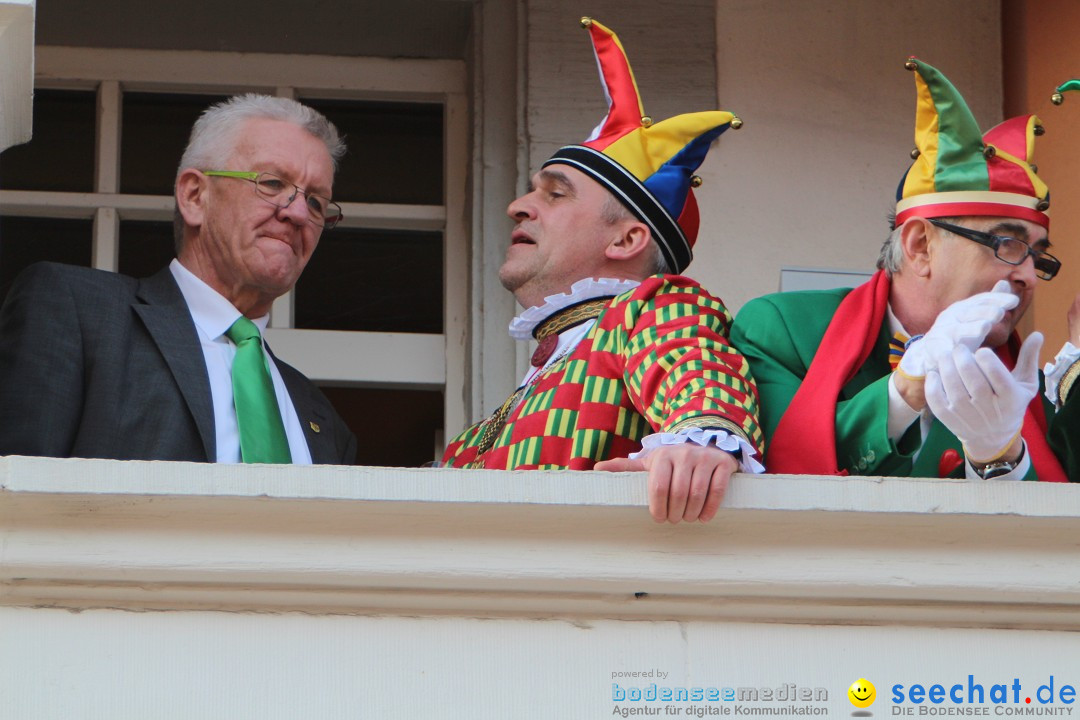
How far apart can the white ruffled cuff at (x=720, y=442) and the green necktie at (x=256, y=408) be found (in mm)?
832

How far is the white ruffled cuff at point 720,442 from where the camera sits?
2.79 metres

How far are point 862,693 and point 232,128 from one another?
1949mm

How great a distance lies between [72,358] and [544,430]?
818 mm

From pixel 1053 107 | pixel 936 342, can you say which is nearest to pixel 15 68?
pixel 936 342

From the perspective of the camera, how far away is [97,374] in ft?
11.0

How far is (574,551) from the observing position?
272cm

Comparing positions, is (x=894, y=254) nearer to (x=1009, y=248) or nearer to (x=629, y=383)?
(x=1009, y=248)

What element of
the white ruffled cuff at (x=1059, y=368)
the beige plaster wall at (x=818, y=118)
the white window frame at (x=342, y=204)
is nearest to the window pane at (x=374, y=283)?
the white window frame at (x=342, y=204)

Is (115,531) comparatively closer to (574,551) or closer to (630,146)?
(574,551)

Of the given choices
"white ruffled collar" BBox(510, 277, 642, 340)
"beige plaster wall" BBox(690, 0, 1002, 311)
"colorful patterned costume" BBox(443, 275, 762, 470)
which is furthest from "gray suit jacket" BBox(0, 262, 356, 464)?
"beige plaster wall" BBox(690, 0, 1002, 311)

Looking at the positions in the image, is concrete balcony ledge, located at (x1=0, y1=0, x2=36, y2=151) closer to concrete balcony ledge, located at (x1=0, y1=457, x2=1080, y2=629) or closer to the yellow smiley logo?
concrete balcony ledge, located at (x1=0, y1=457, x2=1080, y2=629)


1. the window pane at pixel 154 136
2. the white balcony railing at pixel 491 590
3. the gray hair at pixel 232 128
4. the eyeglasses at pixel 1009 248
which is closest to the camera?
the white balcony railing at pixel 491 590

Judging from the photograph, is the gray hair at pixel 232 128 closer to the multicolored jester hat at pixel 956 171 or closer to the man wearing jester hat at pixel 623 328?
the man wearing jester hat at pixel 623 328

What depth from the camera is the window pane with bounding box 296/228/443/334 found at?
486cm
